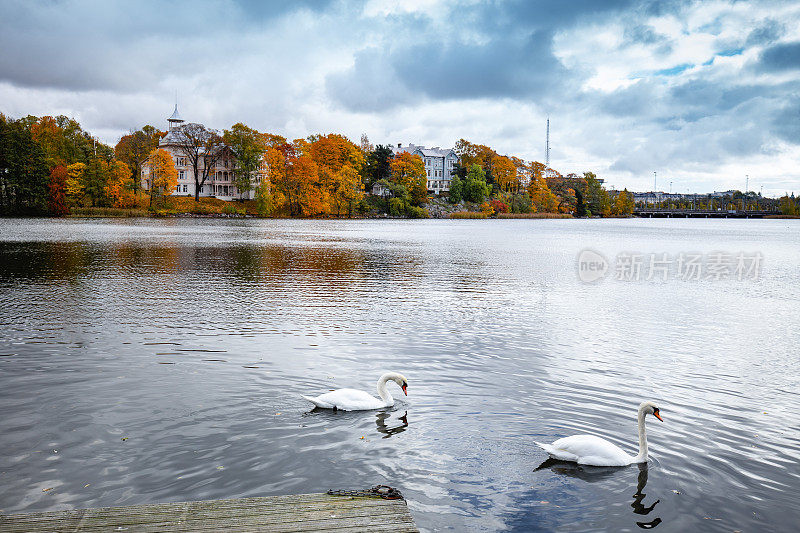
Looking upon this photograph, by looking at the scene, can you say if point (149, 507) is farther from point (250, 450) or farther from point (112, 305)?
point (112, 305)

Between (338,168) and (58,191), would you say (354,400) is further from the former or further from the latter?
(338,168)

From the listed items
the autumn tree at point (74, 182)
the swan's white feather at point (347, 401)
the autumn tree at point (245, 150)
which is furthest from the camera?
the autumn tree at point (245, 150)

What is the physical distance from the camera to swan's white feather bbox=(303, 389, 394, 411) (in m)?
11.0

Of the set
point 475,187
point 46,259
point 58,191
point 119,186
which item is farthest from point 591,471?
Result: point 475,187

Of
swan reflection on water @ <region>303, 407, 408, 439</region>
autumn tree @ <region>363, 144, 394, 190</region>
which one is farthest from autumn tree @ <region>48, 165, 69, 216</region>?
swan reflection on water @ <region>303, 407, 408, 439</region>

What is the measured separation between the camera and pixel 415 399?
471 inches

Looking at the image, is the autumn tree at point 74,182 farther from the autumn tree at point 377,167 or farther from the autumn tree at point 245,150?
the autumn tree at point 377,167

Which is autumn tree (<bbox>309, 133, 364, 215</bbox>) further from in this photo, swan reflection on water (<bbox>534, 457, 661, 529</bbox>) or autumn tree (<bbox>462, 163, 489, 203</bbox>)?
swan reflection on water (<bbox>534, 457, 661, 529</bbox>)

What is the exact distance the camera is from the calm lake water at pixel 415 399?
8.01 metres

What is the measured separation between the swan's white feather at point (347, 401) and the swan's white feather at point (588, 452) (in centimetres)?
343

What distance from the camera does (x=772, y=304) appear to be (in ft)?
84.7

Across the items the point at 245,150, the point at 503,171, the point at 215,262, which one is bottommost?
the point at 215,262

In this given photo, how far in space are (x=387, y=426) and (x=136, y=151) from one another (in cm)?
13085

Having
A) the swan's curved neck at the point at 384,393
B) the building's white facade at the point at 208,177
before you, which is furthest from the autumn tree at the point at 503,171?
the swan's curved neck at the point at 384,393
